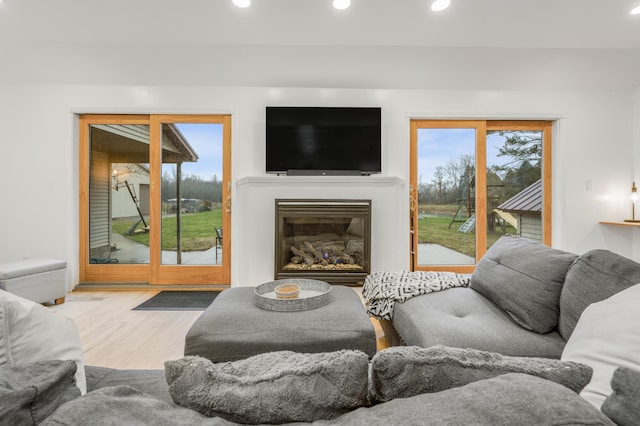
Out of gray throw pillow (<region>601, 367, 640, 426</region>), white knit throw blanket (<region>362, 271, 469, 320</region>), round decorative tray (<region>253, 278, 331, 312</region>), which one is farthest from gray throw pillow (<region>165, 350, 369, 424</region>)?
white knit throw blanket (<region>362, 271, 469, 320</region>)

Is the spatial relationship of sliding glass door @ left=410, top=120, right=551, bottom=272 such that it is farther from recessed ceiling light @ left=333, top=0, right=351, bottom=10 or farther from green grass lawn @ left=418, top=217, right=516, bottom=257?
recessed ceiling light @ left=333, top=0, right=351, bottom=10

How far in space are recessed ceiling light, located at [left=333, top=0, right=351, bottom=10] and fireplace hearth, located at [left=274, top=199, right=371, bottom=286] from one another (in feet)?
6.04

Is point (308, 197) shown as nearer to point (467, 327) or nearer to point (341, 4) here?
point (341, 4)

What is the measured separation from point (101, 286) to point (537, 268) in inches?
168

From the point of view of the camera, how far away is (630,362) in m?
0.65

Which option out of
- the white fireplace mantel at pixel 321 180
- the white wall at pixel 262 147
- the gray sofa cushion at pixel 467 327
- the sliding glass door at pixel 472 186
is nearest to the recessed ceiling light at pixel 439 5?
the white wall at pixel 262 147

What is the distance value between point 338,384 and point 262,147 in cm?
336

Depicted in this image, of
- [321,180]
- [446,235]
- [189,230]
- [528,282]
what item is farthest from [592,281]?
[189,230]

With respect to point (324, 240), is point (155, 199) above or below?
above

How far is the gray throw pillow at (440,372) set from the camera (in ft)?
1.82

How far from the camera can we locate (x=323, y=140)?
3.60 metres

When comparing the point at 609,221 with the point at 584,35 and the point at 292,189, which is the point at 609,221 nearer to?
the point at 584,35

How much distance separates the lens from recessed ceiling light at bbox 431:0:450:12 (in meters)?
2.68

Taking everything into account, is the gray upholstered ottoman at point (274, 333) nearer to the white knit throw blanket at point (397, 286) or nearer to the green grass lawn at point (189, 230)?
the white knit throw blanket at point (397, 286)
